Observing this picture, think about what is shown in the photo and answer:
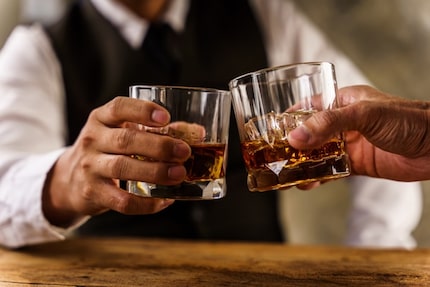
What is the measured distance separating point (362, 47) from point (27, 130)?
839 millimetres

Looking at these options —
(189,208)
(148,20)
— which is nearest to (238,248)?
(189,208)

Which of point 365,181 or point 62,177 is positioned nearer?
point 62,177

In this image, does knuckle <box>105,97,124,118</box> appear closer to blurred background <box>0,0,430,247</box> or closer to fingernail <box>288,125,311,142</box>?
fingernail <box>288,125,311,142</box>

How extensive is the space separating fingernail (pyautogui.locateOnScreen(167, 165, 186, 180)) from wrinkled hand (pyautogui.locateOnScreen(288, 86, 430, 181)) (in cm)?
13

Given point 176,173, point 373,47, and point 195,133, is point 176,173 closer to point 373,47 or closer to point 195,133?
point 195,133

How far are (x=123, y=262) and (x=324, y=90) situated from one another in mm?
371

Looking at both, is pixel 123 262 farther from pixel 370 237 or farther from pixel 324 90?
pixel 370 237

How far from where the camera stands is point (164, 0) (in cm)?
131

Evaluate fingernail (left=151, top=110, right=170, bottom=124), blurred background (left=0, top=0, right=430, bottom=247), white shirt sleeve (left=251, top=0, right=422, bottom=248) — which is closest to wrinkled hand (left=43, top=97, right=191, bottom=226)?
fingernail (left=151, top=110, right=170, bottom=124)

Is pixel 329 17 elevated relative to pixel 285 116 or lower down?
elevated

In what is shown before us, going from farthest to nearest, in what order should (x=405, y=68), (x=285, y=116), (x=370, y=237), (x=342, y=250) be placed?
1. (x=405, y=68)
2. (x=370, y=237)
3. (x=342, y=250)
4. (x=285, y=116)

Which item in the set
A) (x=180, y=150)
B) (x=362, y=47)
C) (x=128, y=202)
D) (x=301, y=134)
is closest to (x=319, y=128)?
(x=301, y=134)

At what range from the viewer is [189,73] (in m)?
1.25

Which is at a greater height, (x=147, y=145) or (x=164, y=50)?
(x=164, y=50)
